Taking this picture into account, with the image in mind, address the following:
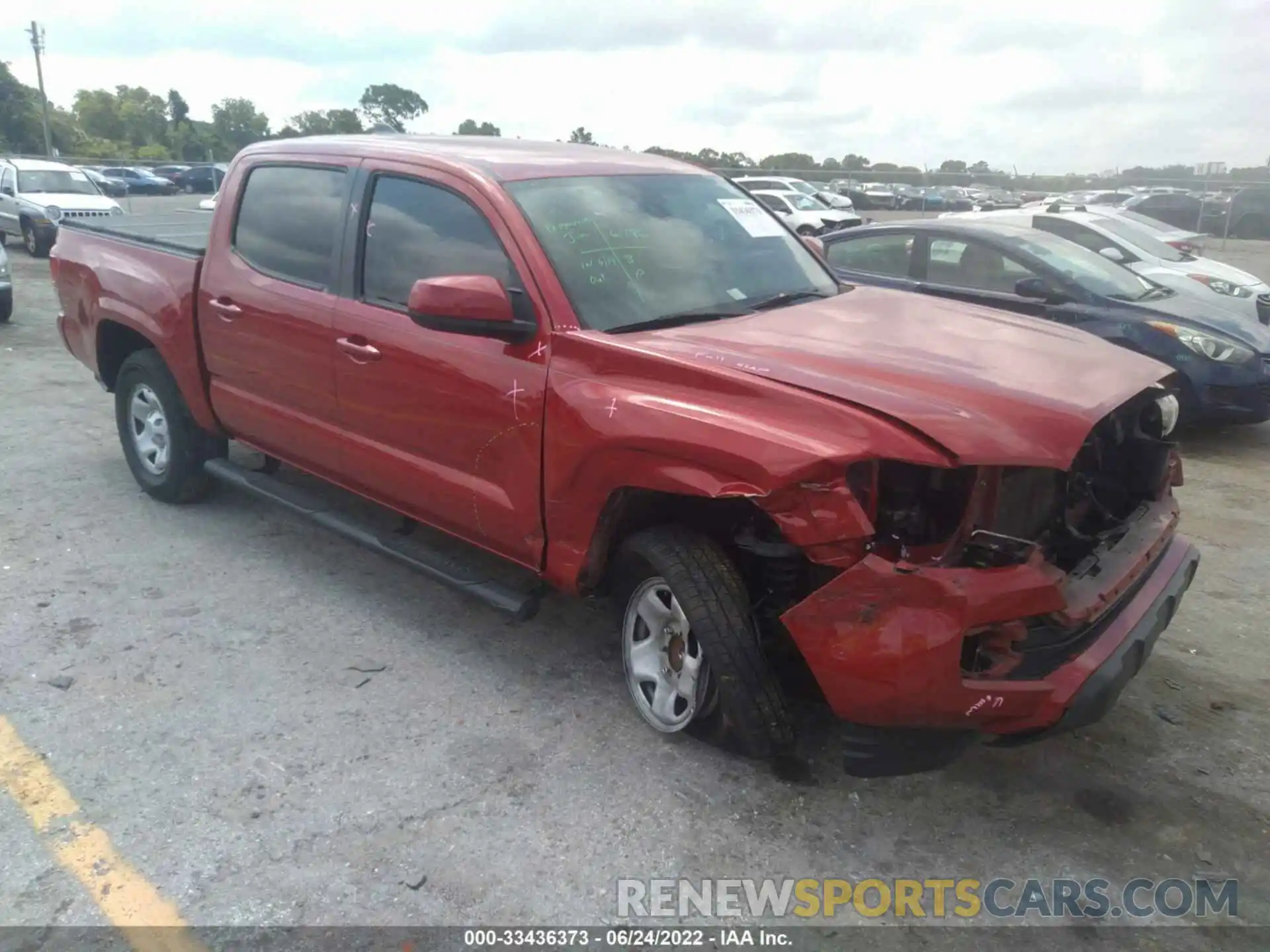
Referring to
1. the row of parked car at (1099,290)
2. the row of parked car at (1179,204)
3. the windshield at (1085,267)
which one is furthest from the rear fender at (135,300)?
the row of parked car at (1179,204)

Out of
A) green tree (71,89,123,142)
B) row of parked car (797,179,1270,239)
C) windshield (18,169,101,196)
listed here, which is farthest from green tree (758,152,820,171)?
green tree (71,89,123,142)

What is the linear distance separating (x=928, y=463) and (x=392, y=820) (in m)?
1.89

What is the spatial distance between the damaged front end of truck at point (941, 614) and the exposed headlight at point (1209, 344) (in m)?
4.73

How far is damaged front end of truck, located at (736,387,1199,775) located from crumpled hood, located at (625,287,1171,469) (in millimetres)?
137

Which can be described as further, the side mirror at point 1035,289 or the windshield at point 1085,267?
the windshield at point 1085,267

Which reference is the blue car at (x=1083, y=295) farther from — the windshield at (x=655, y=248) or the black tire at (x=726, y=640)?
the black tire at (x=726, y=640)

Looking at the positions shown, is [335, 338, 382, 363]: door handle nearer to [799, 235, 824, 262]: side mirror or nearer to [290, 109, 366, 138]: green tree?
[799, 235, 824, 262]: side mirror

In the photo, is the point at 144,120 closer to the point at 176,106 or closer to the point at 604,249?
the point at 176,106

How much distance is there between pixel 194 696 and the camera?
377 cm

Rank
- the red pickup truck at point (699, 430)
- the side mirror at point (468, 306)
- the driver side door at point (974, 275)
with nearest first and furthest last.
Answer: the red pickup truck at point (699, 430) < the side mirror at point (468, 306) < the driver side door at point (974, 275)

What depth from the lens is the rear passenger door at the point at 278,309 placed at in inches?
170

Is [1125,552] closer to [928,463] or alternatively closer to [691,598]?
[928,463]

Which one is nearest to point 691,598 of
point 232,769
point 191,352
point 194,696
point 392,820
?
point 392,820

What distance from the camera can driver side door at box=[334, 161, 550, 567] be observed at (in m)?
3.52
